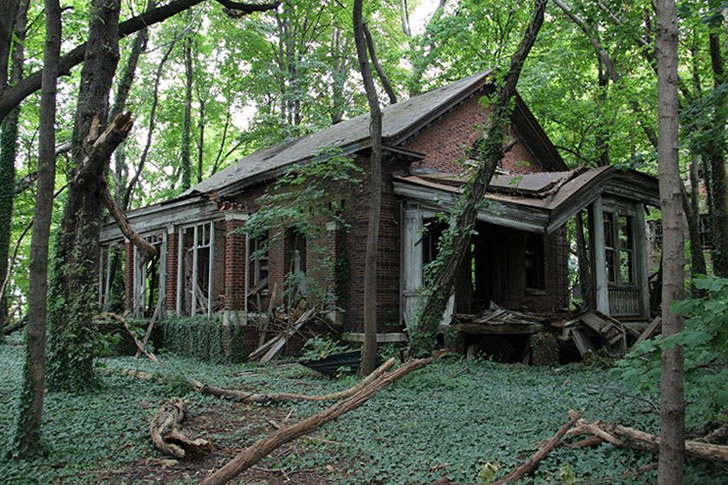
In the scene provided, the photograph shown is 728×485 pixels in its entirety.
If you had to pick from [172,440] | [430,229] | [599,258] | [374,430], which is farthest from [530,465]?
[430,229]

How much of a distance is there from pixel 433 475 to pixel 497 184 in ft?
26.2

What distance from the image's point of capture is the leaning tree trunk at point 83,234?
28.1 ft

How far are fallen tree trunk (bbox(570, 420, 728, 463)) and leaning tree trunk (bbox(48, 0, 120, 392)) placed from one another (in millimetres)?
7305

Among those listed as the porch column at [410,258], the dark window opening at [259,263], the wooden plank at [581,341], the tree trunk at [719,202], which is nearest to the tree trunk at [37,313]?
the porch column at [410,258]

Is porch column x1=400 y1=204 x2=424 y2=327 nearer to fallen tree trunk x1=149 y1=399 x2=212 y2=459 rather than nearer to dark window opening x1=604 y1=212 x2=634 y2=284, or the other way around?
dark window opening x1=604 y1=212 x2=634 y2=284

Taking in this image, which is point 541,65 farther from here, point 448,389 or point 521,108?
point 448,389

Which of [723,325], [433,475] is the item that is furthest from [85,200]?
[723,325]

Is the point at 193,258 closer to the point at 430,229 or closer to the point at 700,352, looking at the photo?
the point at 430,229

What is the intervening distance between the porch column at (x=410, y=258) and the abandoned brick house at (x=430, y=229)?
1.1 inches

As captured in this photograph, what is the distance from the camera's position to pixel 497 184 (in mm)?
11773

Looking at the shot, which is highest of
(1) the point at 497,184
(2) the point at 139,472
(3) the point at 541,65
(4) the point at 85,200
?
(3) the point at 541,65

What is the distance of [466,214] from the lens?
10023mm

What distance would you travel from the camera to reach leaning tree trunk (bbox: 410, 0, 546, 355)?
9906 mm

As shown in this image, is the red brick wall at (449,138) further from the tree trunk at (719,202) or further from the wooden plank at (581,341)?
the wooden plank at (581,341)
